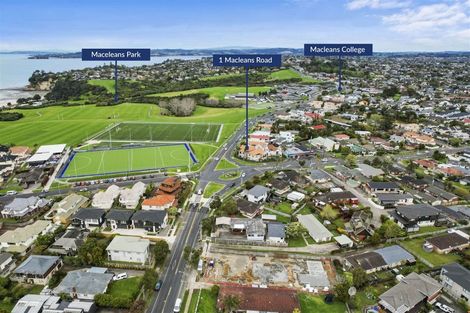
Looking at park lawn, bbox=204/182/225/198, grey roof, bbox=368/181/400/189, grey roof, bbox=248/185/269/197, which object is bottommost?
park lawn, bbox=204/182/225/198

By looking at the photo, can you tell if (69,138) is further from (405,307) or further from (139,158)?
(405,307)

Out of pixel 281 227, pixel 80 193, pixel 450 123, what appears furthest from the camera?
pixel 450 123

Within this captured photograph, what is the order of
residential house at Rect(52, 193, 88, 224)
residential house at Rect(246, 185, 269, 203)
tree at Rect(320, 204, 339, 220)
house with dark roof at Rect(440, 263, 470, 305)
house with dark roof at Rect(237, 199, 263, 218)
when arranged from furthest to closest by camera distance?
residential house at Rect(246, 185, 269, 203) < house with dark roof at Rect(237, 199, 263, 218) < tree at Rect(320, 204, 339, 220) < residential house at Rect(52, 193, 88, 224) < house with dark roof at Rect(440, 263, 470, 305)

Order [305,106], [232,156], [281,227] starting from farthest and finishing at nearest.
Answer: [305,106], [232,156], [281,227]

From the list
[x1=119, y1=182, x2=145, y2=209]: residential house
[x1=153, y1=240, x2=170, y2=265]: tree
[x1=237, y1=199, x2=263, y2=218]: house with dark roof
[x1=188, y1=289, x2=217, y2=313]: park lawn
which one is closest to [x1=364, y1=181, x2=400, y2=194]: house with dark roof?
[x1=237, y1=199, x2=263, y2=218]: house with dark roof

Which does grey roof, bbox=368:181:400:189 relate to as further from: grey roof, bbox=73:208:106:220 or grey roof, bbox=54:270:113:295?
grey roof, bbox=73:208:106:220

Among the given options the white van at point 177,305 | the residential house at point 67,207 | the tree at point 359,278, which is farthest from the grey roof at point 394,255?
the residential house at point 67,207

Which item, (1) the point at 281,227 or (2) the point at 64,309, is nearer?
(2) the point at 64,309

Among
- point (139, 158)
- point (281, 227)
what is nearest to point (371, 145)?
point (281, 227)
